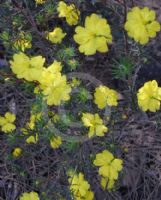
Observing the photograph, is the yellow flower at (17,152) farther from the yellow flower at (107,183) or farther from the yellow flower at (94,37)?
the yellow flower at (94,37)

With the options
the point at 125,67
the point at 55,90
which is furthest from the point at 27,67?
the point at 125,67

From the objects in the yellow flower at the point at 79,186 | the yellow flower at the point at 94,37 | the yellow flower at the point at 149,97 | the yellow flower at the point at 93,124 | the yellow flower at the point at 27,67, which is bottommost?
the yellow flower at the point at 79,186

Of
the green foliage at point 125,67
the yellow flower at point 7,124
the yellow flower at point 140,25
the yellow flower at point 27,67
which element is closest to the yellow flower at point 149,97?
the green foliage at point 125,67

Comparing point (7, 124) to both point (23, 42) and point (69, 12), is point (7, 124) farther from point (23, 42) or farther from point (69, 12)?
point (69, 12)

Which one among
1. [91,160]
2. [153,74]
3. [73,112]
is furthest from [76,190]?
[153,74]

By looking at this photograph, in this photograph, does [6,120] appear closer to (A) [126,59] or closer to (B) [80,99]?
(B) [80,99]

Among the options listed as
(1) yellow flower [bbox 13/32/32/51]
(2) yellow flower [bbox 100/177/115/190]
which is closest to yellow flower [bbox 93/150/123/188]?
(2) yellow flower [bbox 100/177/115/190]
